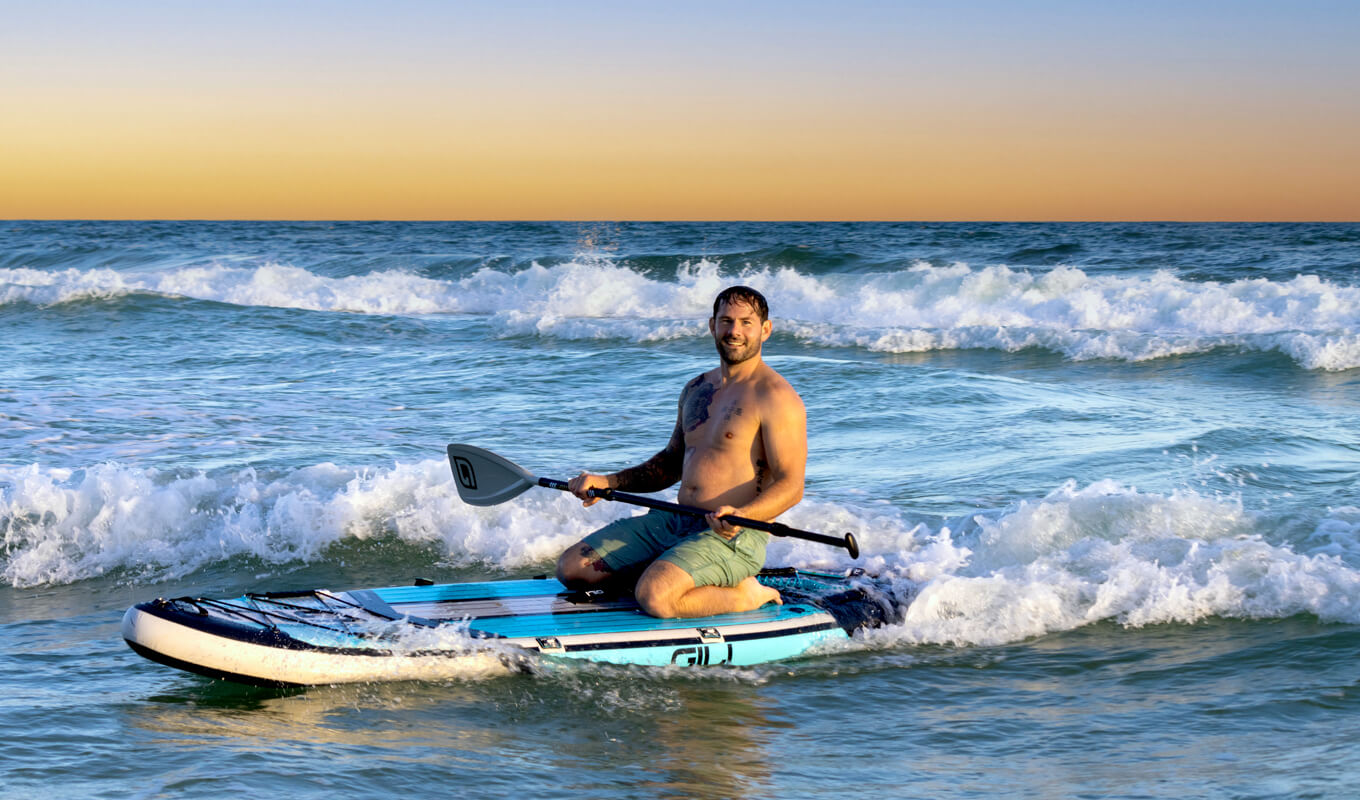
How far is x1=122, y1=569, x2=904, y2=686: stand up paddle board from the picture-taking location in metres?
4.60

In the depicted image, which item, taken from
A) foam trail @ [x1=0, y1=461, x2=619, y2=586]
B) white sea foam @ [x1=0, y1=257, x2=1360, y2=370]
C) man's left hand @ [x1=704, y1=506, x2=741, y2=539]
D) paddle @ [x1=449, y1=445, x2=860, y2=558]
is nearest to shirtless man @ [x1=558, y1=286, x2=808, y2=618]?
man's left hand @ [x1=704, y1=506, x2=741, y2=539]

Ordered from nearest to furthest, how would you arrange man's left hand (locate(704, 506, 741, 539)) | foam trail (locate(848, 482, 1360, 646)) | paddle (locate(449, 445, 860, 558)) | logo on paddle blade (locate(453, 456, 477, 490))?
1. man's left hand (locate(704, 506, 741, 539))
2. foam trail (locate(848, 482, 1360, 646))
3. paddle (locate(449, 445, 860, 558))
4. logo on paddle blade (locate(453, 456, 477, 490))

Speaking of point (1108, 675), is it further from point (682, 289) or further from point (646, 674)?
point (682, 289)

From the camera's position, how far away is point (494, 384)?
1360 centimetres

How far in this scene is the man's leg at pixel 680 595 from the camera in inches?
199

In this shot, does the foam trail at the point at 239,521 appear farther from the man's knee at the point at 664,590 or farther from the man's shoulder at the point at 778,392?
the man's shoulder at the point at 778,392

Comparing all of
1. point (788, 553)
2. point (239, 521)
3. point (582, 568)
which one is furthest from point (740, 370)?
point (239, 521)

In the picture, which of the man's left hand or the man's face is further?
the man's face

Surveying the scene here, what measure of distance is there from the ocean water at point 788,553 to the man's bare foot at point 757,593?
1.05 feet

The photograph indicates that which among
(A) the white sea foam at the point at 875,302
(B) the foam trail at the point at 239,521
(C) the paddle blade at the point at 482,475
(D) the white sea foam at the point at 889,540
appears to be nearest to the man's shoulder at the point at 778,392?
(D) the white sea foam at the point at 889,540

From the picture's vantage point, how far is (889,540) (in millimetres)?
7016

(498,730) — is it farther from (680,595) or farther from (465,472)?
(465,472)

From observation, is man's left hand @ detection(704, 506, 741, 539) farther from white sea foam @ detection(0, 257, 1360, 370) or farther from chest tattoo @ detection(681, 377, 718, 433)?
white sea foam @ detection(0, 257, 1360, 370)

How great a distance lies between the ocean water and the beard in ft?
4.18
